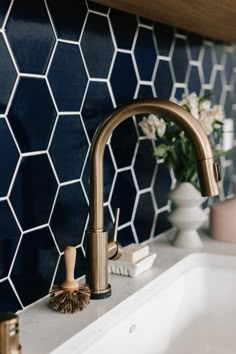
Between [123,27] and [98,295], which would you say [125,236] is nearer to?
[98,295]

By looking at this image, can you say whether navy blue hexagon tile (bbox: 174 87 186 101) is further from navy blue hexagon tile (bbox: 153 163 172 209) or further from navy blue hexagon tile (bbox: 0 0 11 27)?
navy blue hexagon tile (bbox: 0 0 11 27)

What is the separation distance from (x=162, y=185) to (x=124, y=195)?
0.19m

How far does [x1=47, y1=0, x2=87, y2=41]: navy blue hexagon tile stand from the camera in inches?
36.9

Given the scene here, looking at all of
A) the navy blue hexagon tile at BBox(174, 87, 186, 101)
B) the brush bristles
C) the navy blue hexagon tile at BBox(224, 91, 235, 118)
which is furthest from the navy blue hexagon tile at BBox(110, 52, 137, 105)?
the navy blue hexagon tile at BBox(224, 91, 235, 118)

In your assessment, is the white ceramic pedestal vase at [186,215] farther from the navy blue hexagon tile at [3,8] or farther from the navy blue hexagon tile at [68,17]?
the navy blue hexagon tile at [3,8]

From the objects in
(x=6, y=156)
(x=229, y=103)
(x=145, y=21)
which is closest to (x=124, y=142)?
(x=145, y=21)

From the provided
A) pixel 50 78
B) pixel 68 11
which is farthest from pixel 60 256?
pixel 68 11

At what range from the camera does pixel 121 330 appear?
2.93 feet

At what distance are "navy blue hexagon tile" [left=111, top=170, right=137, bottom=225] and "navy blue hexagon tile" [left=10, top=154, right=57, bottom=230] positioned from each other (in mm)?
226

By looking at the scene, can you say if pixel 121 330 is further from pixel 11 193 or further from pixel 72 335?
pixel 11 193

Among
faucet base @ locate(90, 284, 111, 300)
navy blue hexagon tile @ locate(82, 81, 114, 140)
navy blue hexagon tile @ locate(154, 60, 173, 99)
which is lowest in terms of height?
faucet base @ locate(90, 284, 111, 300)

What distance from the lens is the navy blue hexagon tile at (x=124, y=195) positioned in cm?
116

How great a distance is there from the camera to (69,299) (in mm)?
845

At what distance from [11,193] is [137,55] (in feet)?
1.64
